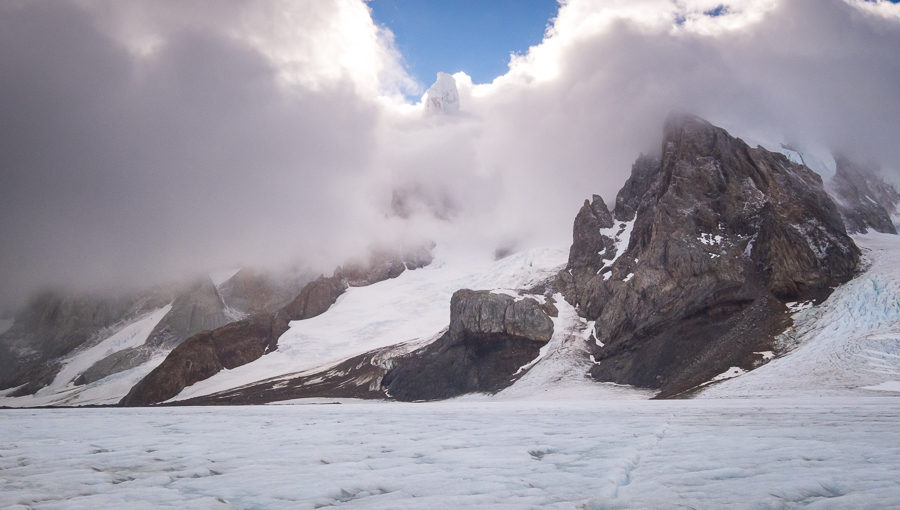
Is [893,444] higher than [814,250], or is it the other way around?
[814,250]

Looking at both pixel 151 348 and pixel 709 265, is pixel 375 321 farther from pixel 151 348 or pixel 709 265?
pixel 151 348

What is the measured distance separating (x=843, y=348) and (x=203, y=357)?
146 metres

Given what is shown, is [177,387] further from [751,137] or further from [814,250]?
[751,137]

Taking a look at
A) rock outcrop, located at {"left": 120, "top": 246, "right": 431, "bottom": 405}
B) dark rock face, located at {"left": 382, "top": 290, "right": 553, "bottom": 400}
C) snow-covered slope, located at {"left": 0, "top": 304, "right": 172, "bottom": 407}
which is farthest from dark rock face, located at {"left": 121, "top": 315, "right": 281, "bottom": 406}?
dark rock face, located at {"left": 382, "top": 290, "right": 553, "bottom": 400}

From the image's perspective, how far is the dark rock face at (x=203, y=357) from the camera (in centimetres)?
12550

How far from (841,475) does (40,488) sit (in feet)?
43.2

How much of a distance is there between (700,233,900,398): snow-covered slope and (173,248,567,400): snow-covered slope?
244 feet

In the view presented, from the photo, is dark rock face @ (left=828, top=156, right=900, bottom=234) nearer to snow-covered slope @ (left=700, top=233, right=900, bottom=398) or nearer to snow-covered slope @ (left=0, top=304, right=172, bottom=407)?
snow-covered slope @ (left=700, top=233, right=900, bottom=398)

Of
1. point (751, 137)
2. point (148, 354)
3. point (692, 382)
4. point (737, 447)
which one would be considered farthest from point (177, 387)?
point (751, 137)

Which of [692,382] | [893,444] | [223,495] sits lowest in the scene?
[692,382]

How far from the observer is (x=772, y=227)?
8356 centimetres

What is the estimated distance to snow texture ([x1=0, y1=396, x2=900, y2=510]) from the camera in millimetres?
6566

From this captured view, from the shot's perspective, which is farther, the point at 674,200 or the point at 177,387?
the point at 177,387

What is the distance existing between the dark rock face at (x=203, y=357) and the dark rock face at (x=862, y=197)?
538 feet
